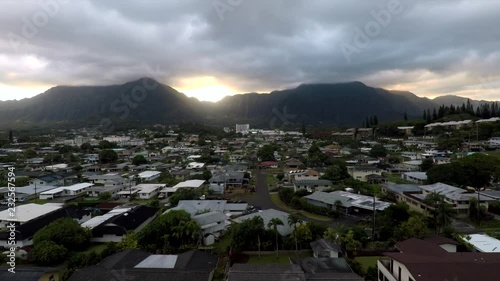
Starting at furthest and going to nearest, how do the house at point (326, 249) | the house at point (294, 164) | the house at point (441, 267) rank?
the house at point (294, 164) → the house at point (326, 249) → the house at point (441, 267)

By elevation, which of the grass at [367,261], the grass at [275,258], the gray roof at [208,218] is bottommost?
the grass at [275,258]

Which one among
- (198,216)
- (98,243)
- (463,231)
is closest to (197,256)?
(198,216)

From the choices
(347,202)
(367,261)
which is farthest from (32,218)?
(347,202)

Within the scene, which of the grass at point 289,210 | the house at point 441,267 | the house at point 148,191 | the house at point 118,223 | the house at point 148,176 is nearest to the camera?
the house at point 441,267

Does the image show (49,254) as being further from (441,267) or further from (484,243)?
(484,243)

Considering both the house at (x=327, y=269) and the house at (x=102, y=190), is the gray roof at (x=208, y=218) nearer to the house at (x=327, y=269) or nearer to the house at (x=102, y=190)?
the house at (x=327, y=269)

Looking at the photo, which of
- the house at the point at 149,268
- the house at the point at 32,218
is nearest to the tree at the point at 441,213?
the house at the point at 149,268

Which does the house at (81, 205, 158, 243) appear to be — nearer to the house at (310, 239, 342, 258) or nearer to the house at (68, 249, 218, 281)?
the house at (68, 249, 218, 281)
